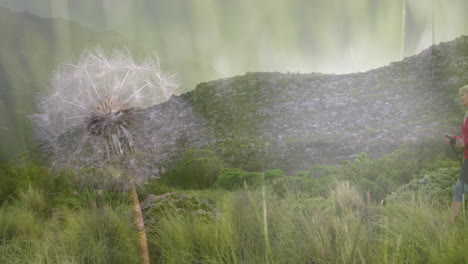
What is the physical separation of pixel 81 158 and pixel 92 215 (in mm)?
1582

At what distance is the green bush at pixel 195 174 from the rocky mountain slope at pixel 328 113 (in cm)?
100

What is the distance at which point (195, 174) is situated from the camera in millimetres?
11359

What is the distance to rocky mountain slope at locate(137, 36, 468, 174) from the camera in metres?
13.3

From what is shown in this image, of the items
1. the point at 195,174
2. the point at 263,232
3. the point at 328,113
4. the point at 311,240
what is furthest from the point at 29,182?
the point at 328,113

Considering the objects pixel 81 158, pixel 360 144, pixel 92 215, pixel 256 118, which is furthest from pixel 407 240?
pixel 256 118

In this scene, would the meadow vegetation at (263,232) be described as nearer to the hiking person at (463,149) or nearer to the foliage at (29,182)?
the hiking person at (463,149)

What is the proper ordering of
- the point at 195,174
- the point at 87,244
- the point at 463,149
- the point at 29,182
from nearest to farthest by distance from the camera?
the point at 463,149 → the point at 87,244 → the point at 29,182 → the point at 195,174

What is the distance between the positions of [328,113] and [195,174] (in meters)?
11.3

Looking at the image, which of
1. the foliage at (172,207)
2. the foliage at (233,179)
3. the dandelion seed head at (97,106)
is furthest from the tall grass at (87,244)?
the foliage at (233,179)

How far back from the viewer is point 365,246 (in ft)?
8.48

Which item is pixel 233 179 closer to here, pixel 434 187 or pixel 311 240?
pixel 434 187

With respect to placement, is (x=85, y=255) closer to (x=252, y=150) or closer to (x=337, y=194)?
(x=337, y=194)

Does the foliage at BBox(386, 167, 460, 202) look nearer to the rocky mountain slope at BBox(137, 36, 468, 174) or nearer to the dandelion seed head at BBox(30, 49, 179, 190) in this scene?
the dandelion seed head at BBox(30, 49, 179, 190)

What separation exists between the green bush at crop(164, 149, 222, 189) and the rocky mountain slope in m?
1.00
